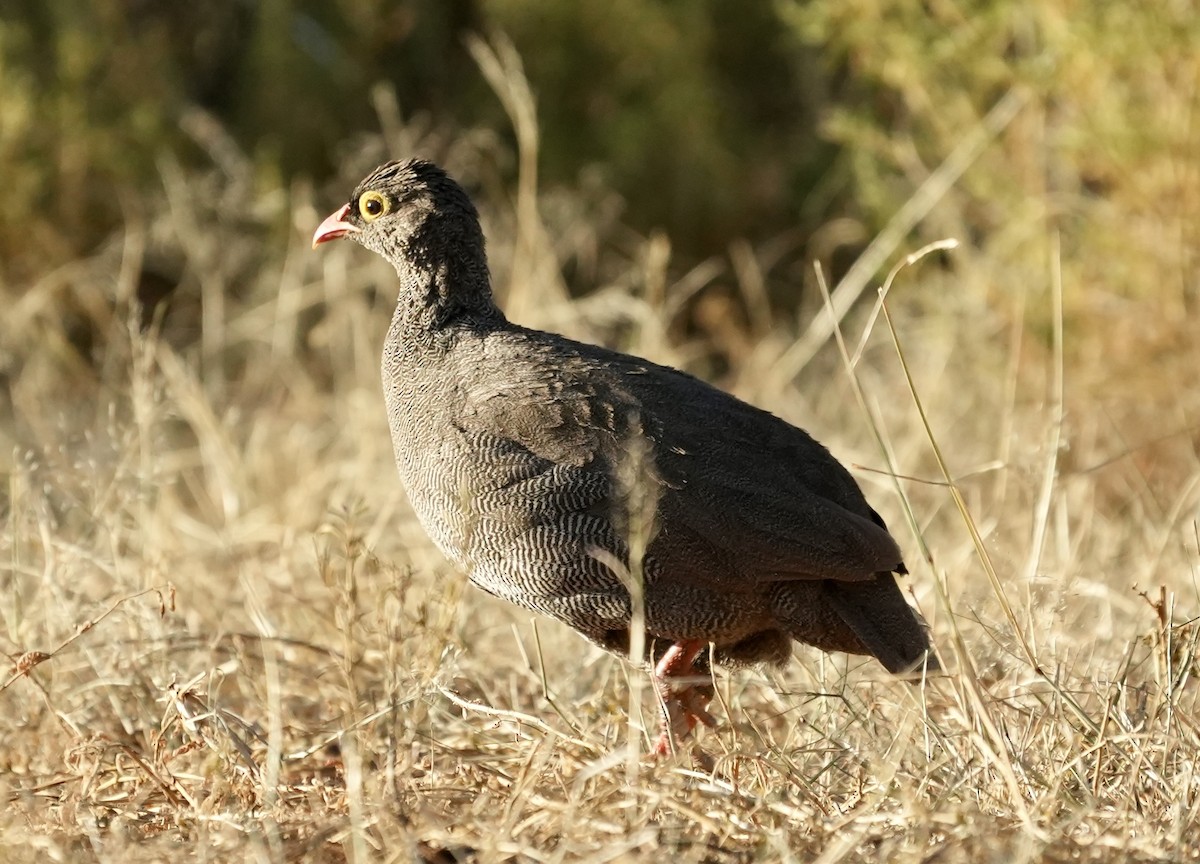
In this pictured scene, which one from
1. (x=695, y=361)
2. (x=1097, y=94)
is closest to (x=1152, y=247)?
(x=1097, y=94)

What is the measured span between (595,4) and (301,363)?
306 centimetres

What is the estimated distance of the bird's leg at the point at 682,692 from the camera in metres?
4.15

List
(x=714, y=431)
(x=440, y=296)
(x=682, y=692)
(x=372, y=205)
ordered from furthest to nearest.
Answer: (x=372, y=205)
(x=440, y=296)
(x=682, y=692)
(x=714, y=431)

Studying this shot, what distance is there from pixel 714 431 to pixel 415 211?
3.98 feet

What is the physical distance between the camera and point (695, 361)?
8.79m

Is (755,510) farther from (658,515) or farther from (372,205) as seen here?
(372,205)

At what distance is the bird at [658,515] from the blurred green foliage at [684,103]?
9.74 feet

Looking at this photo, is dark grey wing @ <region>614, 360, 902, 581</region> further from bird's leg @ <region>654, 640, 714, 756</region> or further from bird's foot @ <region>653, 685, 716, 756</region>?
bird's foot @ <region>653, 685, 716, 756</region>

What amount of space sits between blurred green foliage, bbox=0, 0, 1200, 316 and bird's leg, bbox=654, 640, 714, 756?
317 cm

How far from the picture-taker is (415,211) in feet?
15.0

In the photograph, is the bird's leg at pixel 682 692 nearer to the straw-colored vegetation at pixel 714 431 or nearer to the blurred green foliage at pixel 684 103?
the straw-colored vegetation at pixel 714 431

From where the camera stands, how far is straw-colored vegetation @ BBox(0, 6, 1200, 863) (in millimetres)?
3289

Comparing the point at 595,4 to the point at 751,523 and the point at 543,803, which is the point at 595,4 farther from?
the point at 543,803

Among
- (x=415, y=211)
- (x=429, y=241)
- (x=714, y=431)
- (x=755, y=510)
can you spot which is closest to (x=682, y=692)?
(x=755, y=510)
